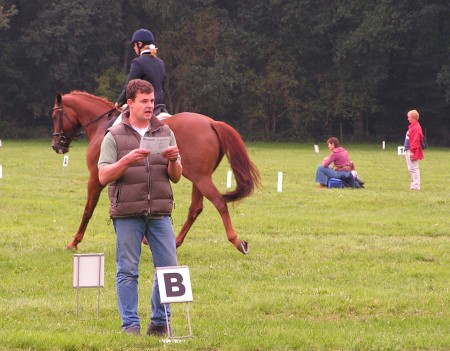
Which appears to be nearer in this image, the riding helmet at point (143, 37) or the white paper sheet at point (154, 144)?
the white paper sheet at point (154, 144)

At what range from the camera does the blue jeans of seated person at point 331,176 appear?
2450 centimetres

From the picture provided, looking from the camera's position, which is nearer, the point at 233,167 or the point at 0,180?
the point at 233,167

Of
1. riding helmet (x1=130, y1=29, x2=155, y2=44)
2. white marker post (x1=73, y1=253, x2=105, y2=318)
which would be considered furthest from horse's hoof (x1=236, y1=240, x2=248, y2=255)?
white marker post (x1=73, y1=253, x2=105, y2=318)

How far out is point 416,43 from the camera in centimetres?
6228

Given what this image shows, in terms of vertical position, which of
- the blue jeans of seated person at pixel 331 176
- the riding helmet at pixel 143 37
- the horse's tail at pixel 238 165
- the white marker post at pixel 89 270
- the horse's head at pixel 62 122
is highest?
the riding helmet at pixel 143 37

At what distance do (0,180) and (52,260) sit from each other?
13289 mm

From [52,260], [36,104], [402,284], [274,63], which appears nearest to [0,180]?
[52,260]

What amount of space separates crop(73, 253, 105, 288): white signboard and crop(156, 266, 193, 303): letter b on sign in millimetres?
954

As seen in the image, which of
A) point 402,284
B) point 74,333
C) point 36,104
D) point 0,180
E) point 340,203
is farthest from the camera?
point 36,104

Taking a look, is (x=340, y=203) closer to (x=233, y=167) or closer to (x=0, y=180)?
(x=233, y=167)

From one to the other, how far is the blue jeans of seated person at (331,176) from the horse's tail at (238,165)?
37.3 feet

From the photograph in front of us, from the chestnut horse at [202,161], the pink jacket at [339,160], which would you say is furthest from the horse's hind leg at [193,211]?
the pink jacket at [339,160]

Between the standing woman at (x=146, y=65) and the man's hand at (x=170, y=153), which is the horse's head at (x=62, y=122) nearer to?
the standing woman at (x=146, y=65)

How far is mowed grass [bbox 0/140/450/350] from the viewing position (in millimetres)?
8195
